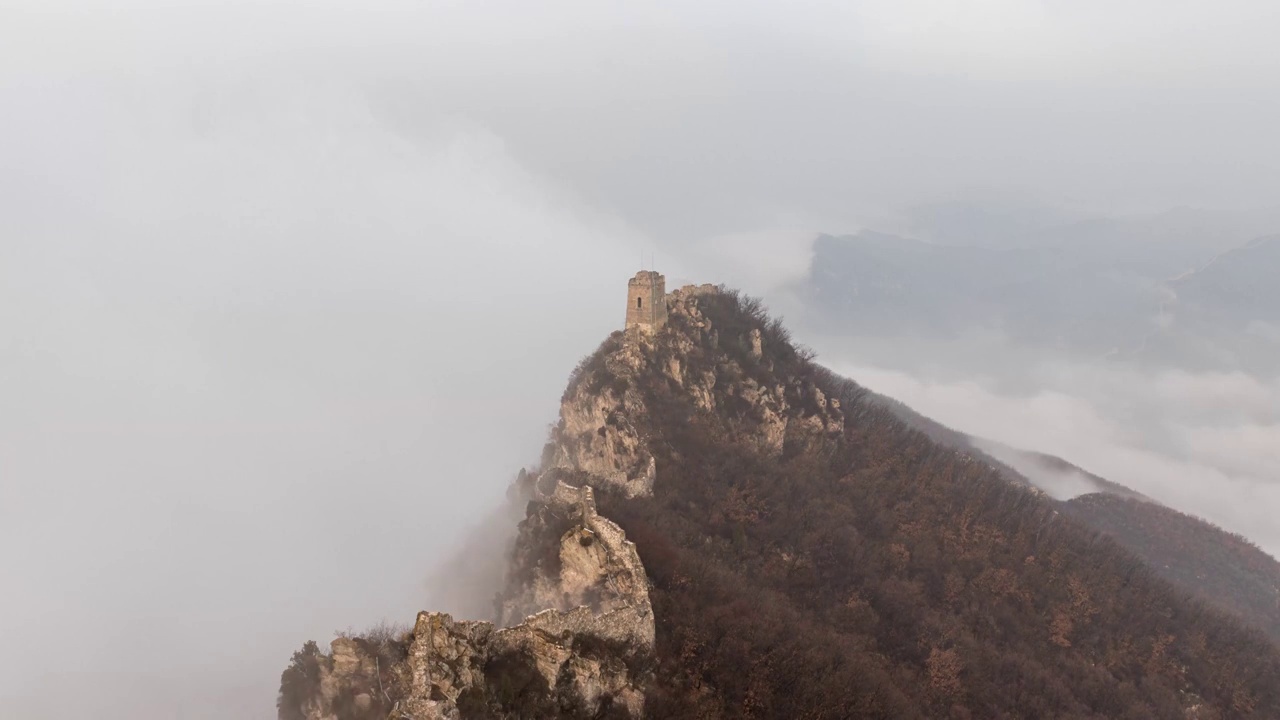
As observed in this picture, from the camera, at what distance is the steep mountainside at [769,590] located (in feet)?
74.8

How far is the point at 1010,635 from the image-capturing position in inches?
1628

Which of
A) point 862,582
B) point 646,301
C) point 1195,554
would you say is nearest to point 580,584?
point 862,582

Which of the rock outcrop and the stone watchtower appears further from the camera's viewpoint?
the stone watchtower

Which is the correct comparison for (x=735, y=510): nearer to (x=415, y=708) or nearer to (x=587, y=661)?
(x=587, y=661)

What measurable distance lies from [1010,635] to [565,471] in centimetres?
3011

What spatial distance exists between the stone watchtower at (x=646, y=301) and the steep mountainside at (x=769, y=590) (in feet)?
3.23

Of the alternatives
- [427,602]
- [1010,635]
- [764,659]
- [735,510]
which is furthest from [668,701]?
[427,602]

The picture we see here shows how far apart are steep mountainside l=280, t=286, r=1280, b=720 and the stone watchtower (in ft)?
3.23

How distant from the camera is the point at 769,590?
3494 cm

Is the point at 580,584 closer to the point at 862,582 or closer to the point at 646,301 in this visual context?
the point at 862,582

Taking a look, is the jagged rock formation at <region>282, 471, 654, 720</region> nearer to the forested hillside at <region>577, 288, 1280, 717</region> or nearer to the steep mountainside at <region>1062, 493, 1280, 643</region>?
the forested hillside at <region>577, 288, 1280, 717</region>

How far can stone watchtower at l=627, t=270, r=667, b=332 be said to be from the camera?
47.1m

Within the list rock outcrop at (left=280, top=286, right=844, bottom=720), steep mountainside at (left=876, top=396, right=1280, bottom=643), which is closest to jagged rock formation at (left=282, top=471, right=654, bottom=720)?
rock outcrop at (left=280, top=286, right=844, bottom=720)

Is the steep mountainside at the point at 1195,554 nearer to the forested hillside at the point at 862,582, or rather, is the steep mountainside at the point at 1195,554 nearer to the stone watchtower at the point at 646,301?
the forested hillside at the point at 862,582
